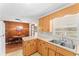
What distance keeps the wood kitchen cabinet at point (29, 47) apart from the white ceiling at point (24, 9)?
A: 467mm

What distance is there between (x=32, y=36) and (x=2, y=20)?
1.83 ft

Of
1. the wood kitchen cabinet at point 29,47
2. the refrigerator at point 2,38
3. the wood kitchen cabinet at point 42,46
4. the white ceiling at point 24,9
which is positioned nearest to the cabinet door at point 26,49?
the wood kitchen cabinet at point 29,47

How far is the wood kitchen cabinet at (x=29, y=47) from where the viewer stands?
1.45 meters

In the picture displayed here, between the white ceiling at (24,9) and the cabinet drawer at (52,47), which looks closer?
the white ceiling at (24,9)

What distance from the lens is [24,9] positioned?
1.37 meters

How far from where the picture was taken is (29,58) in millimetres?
1405

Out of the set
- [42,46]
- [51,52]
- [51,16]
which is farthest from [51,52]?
[51,16]

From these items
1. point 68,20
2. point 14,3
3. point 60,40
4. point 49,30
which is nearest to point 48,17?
point 49,30

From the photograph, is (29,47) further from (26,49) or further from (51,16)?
(51,16)

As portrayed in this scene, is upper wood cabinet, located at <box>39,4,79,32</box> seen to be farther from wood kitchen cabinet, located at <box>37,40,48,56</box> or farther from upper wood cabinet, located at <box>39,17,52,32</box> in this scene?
wood kitchen cabinet, located at <box>37,40,48,56</box>

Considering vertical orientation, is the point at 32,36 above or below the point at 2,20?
below

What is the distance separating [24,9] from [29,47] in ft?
2.16

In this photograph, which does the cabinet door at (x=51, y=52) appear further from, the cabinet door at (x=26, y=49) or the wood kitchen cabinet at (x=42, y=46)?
the cabinet door at (x=26, y=49)

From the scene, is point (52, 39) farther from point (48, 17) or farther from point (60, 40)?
point (48, 17)
